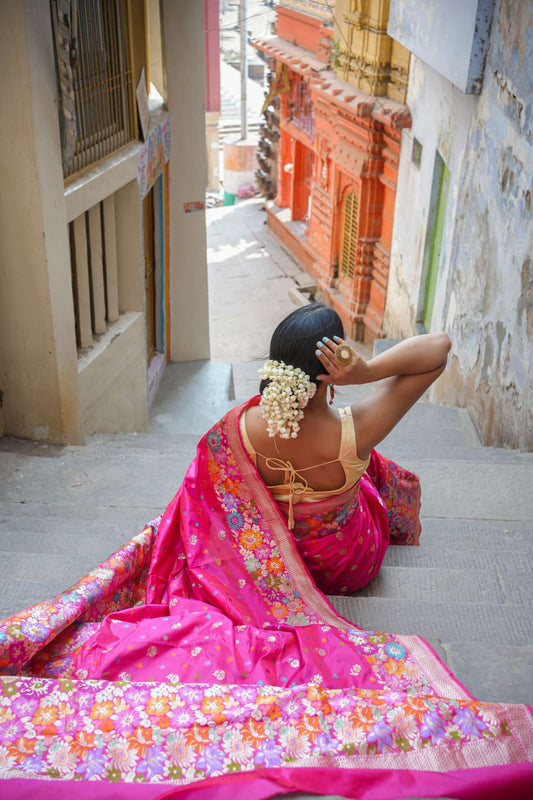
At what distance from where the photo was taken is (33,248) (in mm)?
4156

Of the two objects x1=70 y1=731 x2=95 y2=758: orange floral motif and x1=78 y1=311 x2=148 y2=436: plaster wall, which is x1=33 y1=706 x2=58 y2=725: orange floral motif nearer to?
x1=70 y1=731 x2=95 y2=758: orange floral motif

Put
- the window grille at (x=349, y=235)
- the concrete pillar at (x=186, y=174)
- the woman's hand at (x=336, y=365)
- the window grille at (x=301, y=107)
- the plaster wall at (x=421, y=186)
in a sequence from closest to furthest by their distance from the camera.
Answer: the woman's hand at (x=336, y=365), the concrete pillar at (x=186, y=174), the plaster wall at (x=421, y=186), the window grille at (x=349, y=235), the window grille at (x=301, y=107)

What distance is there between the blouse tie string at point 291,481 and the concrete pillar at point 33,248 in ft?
6.82

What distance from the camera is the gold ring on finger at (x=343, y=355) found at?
2.51 meters

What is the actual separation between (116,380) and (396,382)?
11.4 feet

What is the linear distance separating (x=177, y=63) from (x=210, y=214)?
11299mm

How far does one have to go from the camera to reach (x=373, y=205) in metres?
11.3

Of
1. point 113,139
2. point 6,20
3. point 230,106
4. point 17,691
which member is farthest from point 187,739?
point 230,106

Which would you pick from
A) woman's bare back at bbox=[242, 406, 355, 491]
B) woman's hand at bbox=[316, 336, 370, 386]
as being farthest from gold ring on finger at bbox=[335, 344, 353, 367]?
woman's bare back at bbox=[242, 406, 355, 491]

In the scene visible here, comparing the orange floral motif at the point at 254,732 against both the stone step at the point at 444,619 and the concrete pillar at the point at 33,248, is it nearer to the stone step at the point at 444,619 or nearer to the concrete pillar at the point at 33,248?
the stone step at the point at 444,619

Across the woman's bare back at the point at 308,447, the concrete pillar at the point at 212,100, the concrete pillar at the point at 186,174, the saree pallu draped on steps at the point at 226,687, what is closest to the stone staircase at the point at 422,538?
the saree pallu draped on steps at the point at 226,687

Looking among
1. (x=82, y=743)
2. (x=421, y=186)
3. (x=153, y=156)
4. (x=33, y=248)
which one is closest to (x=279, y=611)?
(x=82, y=743)

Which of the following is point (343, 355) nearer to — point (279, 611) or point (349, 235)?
point (279, 611)

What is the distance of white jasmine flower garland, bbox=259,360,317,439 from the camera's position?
2.56 metres
